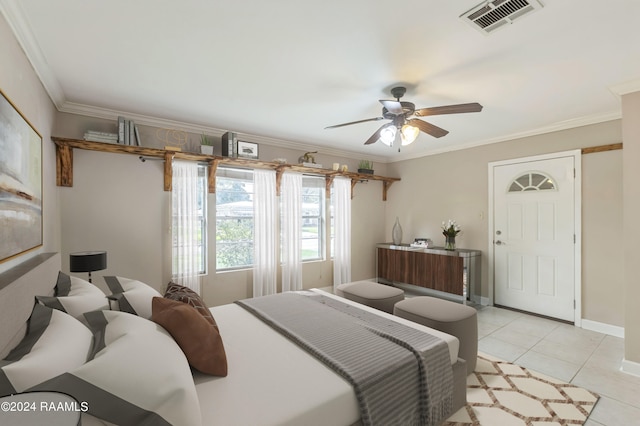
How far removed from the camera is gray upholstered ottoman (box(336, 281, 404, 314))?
3178mm

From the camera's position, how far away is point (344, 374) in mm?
1505

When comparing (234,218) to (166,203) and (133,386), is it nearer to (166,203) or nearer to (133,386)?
(166,203)

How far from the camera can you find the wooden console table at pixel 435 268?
4328 millimetres

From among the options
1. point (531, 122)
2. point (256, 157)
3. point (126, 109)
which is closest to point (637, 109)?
point (531, 122)

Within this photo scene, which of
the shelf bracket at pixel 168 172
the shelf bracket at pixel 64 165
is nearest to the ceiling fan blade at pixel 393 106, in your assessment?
the shelf bracket at pixel 168 172

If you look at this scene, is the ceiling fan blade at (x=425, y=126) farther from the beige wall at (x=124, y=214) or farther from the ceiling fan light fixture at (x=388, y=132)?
the beige wall at (x=124, y=214)

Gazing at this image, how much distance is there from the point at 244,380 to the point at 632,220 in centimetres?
337

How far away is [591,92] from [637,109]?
1.30 feet

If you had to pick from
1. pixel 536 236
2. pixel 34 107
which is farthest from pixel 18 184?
pixel 536 236

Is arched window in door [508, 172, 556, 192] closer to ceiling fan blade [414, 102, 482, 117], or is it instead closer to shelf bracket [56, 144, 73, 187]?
ceiling fan blade [414, 102, 482, 117]

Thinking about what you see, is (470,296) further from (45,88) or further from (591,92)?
(45,88)

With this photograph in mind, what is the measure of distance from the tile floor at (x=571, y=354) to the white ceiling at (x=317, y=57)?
255cm

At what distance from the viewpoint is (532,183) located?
13.3 feet

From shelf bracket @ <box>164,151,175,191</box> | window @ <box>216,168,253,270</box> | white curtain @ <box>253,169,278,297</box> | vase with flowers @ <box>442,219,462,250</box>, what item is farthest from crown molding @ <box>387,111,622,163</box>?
shelf bracket @ <box>164,151,175,191</box>
